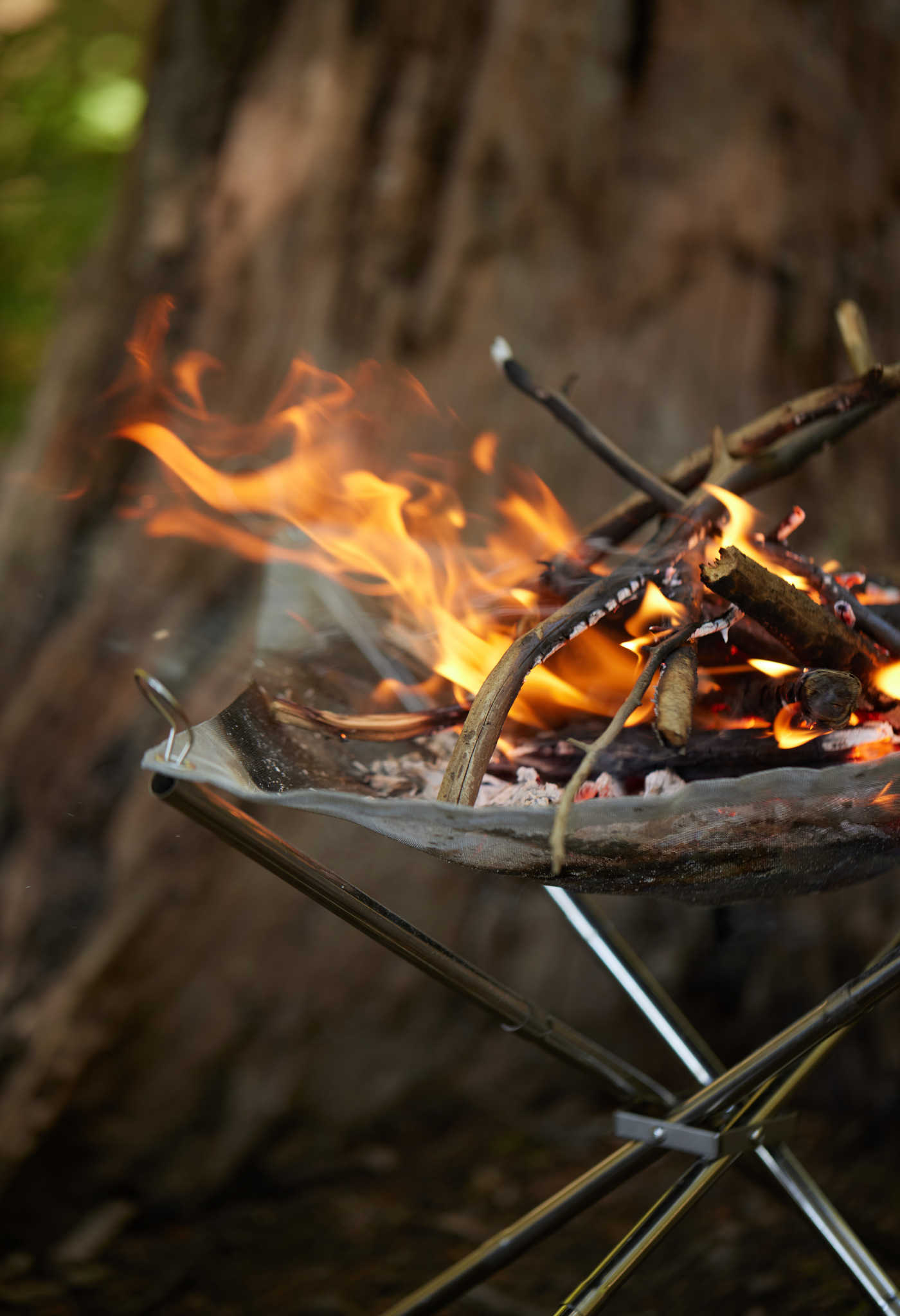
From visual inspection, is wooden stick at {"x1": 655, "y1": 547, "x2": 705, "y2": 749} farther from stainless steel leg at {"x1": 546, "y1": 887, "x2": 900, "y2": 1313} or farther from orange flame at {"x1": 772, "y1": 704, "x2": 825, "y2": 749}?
stainless steel leg at {"x1": 546, "y1": 887, "x2": 900, "y2": 1313}

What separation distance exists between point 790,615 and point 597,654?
0.60 feet

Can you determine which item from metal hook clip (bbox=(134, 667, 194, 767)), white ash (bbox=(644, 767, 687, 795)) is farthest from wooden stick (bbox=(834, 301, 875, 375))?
metal hook clip (bbox=(134, 667, 194, 767))

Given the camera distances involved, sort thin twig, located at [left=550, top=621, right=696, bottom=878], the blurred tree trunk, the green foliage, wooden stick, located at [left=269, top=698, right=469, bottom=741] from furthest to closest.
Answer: the green foliage < the blurred tree trunk < wooden stick, located at [left=269, top=698, right=469, bottom=741] < thin twig, located at [left=550, top=621, right=696, bottom=878]

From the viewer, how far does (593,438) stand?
0.84m

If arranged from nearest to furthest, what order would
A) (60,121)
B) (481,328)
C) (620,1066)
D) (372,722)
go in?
(372,722) < (620,1066) < (481,328) < (60,121)

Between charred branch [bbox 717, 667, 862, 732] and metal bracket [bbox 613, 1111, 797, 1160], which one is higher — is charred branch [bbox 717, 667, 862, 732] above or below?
above

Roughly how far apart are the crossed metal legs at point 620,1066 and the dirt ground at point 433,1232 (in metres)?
0.51

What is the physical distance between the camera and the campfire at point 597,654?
591 mm

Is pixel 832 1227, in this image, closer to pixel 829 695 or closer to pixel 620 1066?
pixel 620 1066

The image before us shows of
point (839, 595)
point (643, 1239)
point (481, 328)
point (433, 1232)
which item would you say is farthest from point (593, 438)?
point (433, 1232)

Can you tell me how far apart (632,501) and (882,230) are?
46.9 inches

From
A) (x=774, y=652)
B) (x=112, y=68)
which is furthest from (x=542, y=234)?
(x=112, y=68)

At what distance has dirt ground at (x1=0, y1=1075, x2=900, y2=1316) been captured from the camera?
123 centimetres

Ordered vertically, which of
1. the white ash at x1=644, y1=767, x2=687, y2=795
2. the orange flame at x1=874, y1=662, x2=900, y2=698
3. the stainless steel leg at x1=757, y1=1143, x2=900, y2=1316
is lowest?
the stainless steel leg at x1=757, y1=1143, x2=900, y2=1316
